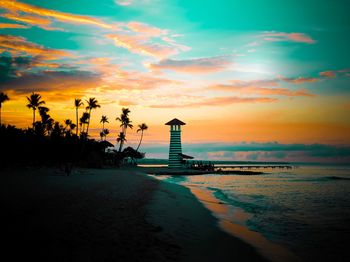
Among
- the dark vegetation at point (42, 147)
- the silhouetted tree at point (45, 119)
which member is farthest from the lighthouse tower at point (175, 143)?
the silhouetted tree at point (45, 119)

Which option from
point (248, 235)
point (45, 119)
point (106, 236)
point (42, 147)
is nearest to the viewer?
point (106, 236)

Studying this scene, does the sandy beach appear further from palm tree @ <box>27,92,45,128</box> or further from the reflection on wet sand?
palm tree @ <box>27,92,45,128</box>

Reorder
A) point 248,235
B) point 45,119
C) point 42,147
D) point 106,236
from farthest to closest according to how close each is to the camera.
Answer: point 45,119, point 42,147, point 248,235, point 106,236

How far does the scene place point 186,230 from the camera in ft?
31.1

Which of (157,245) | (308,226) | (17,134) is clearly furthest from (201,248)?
(17,134)

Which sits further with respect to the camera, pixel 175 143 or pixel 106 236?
pixel 175 143

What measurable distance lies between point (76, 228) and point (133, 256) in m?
2.50

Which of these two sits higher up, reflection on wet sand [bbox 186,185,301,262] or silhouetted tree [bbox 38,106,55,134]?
silhouetted tree [bbox 38,106,55,134]

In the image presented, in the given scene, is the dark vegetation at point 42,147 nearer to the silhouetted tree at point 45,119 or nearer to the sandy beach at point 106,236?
the silhouetted tree at point 45,119

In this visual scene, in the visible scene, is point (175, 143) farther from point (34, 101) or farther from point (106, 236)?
point (106, 236)

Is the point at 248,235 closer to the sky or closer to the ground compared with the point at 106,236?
closer to the ground

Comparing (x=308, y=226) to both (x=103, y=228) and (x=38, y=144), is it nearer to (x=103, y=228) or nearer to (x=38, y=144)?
(x=103, y=228)

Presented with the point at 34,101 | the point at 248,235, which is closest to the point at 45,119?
the point at 34,101

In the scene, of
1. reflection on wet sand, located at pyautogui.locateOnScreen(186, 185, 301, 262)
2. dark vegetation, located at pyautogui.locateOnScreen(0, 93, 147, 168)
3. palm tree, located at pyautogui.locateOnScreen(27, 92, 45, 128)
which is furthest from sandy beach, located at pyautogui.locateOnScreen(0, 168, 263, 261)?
palm tree, located at pyautogui.locateOnScreen(27, 92, 45, 128)
